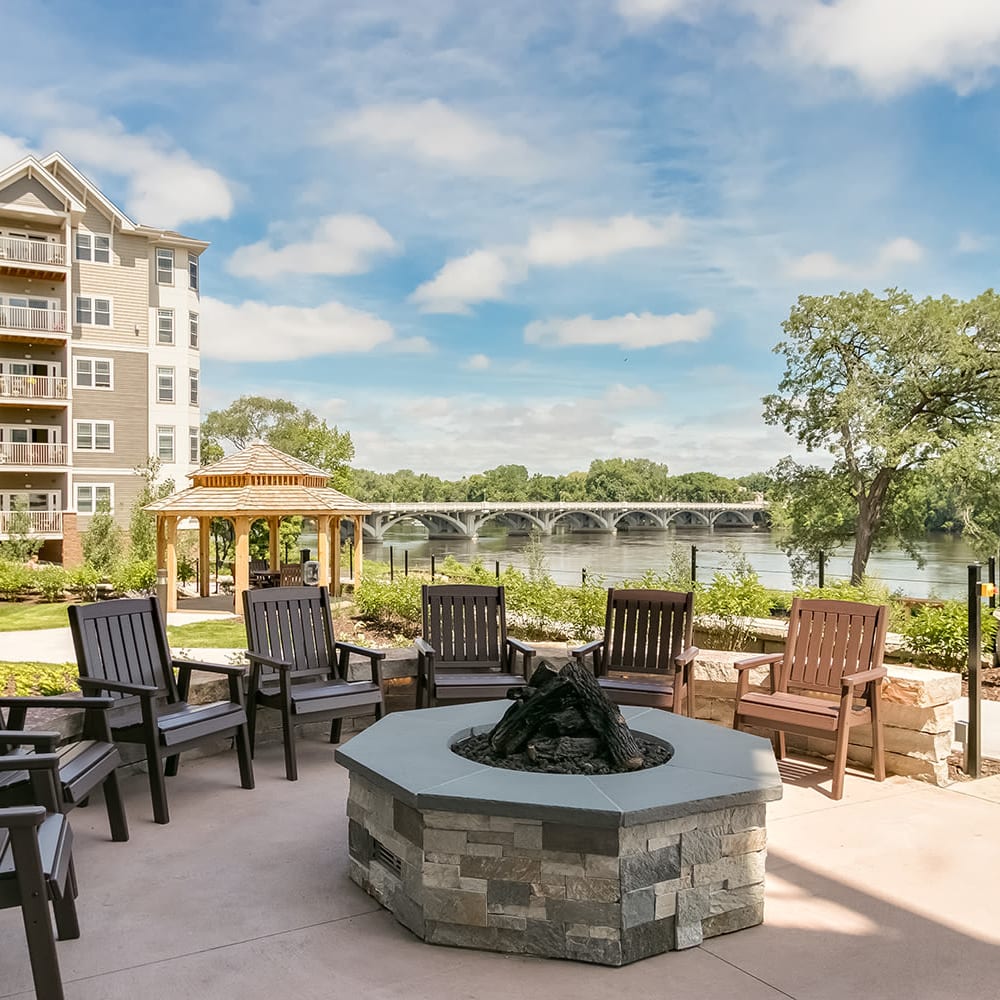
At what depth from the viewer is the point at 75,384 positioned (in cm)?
2514

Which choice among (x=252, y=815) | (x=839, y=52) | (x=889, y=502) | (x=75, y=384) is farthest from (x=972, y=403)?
(x=75, y=384)

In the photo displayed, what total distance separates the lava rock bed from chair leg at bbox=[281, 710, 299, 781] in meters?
1.55

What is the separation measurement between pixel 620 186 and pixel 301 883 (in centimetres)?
2873

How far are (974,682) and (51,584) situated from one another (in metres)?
16.0

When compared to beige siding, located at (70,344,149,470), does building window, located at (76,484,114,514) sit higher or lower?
lower

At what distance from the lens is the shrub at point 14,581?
16.5 metres

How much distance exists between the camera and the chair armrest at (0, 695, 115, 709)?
3.68m

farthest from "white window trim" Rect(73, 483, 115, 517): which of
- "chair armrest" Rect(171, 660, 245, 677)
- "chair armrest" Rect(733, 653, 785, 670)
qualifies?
"chair armrest" Rect(733, 653, 785, 670)

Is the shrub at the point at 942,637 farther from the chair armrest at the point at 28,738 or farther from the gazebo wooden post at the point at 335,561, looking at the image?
the gazebo wooden post at the point at 335,561

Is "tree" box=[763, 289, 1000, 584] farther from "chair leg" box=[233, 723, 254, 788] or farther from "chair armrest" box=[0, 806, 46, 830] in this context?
"chair armrest" box=[0, 806, 46, 830]

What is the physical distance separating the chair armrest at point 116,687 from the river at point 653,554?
9.78m

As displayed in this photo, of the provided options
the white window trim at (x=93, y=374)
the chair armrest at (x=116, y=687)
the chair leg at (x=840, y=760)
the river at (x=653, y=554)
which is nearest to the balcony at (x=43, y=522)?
the white window trim at (x=93, y=374)

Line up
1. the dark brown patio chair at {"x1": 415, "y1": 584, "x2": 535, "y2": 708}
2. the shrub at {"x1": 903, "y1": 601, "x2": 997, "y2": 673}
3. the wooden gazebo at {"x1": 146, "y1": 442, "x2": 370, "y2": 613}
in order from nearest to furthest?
the dark brown patio chair at {"x1": 415, "y1": 584, "x2": 535, "y2": 708} → the shrub at {"x1": 903, "y1": 601, "x2": 997, "y2": 673} → the wooden gazebo at {"x1": 146, "y1": 442, "x2": 370, "y2": 613}

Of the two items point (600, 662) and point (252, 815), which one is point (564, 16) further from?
point (252, 815)
